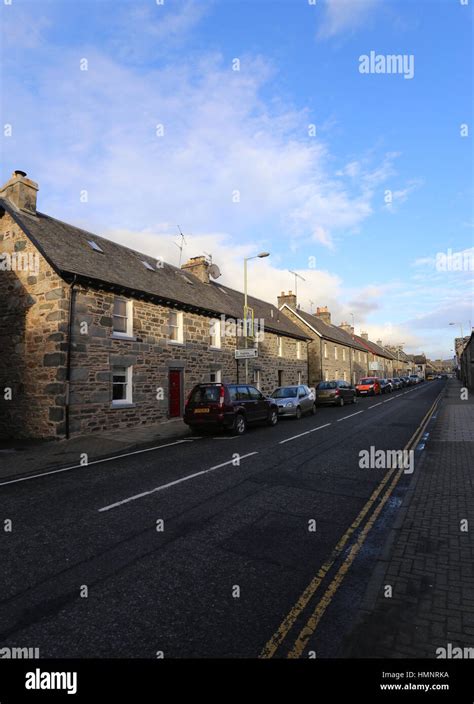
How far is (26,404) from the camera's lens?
1324 cm

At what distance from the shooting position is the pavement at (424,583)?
2.84 metres

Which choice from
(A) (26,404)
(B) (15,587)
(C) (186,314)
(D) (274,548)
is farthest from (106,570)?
(C) (186,314)

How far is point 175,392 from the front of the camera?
1745 centimetres

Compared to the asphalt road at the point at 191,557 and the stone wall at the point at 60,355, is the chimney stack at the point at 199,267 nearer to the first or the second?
the stone wall at the point at 60,355

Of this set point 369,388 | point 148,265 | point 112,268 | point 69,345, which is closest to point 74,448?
point 69,345

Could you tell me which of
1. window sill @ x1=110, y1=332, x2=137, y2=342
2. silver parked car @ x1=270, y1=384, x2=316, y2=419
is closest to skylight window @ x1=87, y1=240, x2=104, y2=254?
window sill @ x1=110, y1=332, x2=137, y2=342

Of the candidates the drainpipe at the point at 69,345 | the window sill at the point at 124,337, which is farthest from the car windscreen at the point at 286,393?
the drainpipe at the point at 69,345

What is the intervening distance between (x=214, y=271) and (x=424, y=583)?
23151 mm

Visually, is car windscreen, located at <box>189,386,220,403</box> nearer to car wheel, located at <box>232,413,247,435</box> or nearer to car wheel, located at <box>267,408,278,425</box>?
car wheel, located at <box>232,413,247,435</box>

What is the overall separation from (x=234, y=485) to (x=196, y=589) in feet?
11.0

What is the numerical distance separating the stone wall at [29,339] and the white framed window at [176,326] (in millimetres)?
5610

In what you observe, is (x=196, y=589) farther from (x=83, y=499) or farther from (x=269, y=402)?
(x=269, y=402)

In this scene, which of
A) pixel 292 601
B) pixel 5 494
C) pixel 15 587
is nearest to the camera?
pixel 292 601

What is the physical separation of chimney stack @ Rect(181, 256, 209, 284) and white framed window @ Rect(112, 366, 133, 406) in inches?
424
